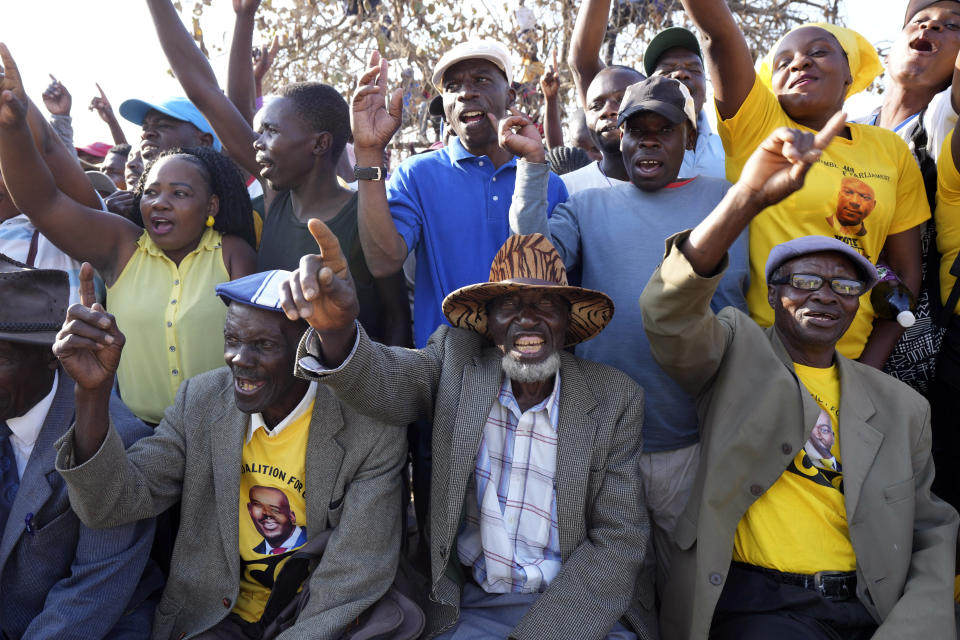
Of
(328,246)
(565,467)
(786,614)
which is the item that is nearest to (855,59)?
(565,467)

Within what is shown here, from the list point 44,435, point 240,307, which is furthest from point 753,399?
point 44,435

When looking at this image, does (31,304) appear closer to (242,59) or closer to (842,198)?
(242,59)

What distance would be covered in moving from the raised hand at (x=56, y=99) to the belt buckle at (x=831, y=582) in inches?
218

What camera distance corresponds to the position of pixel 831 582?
279 cm

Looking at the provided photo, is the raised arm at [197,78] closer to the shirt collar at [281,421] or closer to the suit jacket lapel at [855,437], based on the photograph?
the shirt collar at [281,421]

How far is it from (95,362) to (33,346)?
1.71 feet

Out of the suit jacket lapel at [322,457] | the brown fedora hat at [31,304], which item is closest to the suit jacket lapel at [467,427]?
the suit jacket lapel at [322,457]

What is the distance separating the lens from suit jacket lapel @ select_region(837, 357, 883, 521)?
9.30ft

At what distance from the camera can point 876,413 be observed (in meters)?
2.99

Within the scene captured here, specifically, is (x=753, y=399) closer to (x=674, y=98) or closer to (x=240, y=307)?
(x=674, y=98)

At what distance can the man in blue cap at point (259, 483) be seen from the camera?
2756 mm

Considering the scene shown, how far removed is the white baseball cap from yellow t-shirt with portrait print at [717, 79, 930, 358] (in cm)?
110

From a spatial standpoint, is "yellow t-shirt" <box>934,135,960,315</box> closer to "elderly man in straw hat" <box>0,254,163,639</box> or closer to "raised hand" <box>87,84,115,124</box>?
"elderly man in straw hat" <box>0,254,163,639</box>

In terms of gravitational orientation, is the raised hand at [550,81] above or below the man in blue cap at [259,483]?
above
